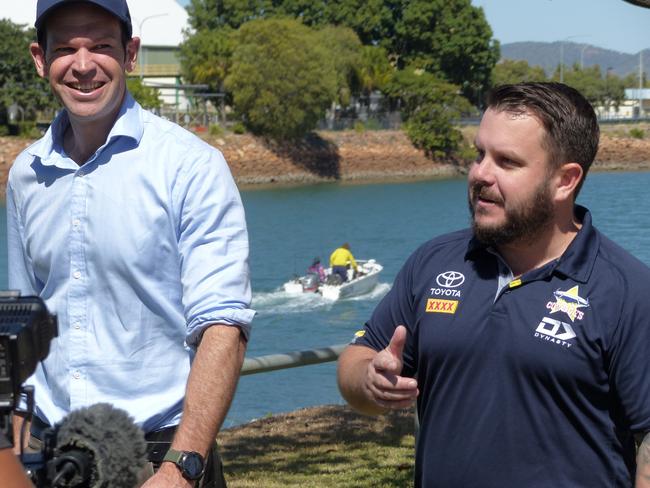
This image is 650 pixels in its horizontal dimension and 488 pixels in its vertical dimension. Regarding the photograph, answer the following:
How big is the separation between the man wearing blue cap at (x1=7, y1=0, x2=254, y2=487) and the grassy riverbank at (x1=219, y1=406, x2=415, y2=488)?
409 cm

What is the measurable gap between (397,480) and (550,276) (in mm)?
4453

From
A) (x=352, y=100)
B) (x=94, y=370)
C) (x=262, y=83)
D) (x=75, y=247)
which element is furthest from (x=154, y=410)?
(x=352, y=100)

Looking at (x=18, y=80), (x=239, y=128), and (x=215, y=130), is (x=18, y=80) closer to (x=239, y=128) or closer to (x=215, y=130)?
(x=215, y=130)

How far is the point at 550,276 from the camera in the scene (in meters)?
3.42

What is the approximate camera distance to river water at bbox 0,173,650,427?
21.2m

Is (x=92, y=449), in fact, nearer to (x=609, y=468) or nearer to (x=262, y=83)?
(x=609, y=468)

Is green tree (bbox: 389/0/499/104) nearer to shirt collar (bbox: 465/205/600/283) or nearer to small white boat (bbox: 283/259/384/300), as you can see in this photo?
small white boat (bbox: 283/259/384/300)

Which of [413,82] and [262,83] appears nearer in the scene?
[262,83]

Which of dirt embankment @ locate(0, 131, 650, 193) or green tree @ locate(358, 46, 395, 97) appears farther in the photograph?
Answer: green tree @ locate(358, 46, 395, 97)

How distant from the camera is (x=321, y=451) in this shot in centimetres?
862

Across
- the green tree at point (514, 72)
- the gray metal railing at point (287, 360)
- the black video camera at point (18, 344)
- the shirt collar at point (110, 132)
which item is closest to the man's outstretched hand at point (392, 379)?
the shirt collar at point (110, 132)

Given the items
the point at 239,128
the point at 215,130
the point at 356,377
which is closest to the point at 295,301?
the point at 356,377

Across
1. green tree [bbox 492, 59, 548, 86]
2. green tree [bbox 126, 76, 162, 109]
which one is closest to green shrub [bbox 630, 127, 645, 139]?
green tree [bbox 492, 59, 548, 86]

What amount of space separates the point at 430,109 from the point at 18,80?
1221 inches
